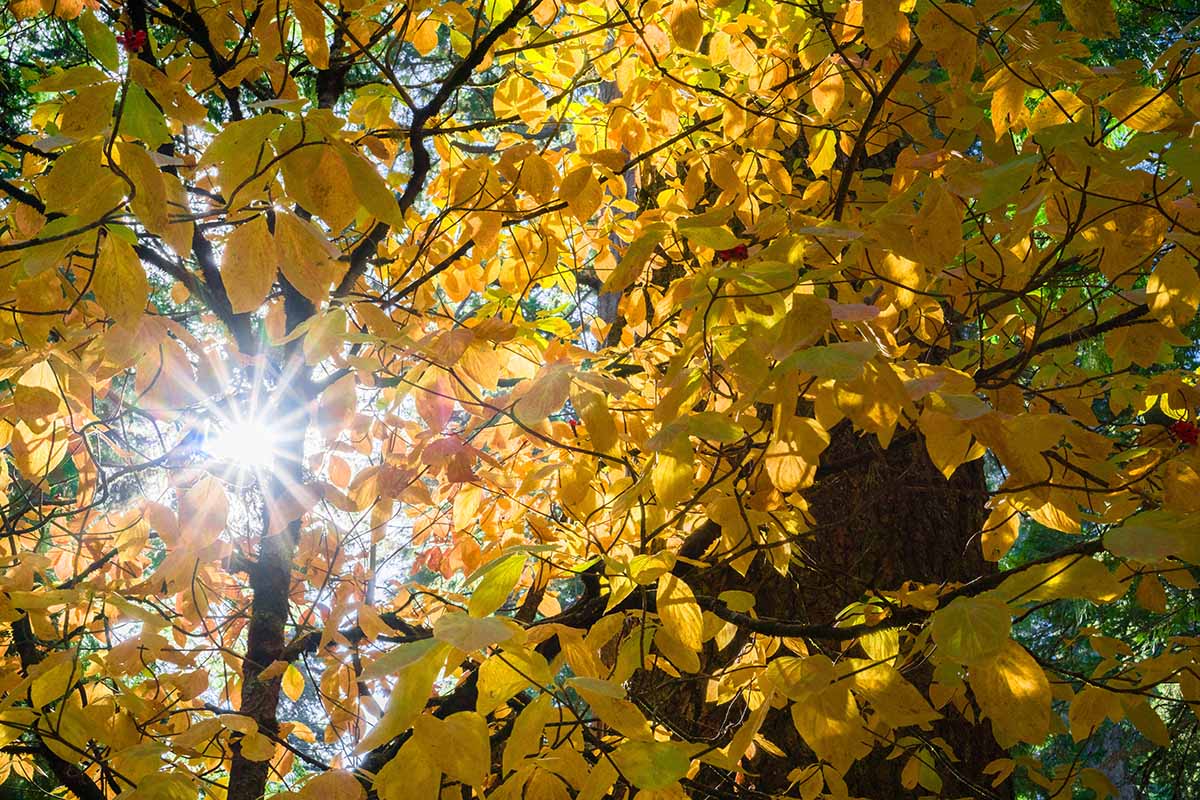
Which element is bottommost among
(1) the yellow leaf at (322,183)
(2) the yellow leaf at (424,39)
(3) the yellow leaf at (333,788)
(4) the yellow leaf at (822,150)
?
(3) the yellow leaf at (333,788)

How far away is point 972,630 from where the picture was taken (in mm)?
825

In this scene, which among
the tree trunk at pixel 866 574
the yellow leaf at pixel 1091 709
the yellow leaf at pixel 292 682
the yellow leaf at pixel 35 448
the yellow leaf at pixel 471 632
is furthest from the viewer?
the tree trunk at pixel 866 574

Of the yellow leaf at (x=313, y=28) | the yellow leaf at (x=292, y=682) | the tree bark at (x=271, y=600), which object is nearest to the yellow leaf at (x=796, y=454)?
the tree bark at (x=271, y=600)

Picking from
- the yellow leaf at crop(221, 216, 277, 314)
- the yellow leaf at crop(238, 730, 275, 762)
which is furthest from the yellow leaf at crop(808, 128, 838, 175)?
the yellow leaf at crop(238, 730, 275, 762)

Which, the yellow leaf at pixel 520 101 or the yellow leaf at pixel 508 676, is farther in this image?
the yellow leaf at pixel 520 101

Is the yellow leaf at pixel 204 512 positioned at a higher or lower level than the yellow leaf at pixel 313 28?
lower

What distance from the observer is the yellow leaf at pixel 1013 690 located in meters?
0.89

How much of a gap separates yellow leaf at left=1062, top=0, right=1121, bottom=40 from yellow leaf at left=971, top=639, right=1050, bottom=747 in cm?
82

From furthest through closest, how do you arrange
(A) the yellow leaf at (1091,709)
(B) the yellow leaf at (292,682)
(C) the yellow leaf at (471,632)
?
(B) the yellow leaf at (292,682)
(A) the yellow leaf at (1091,709)
(C) the yellow leaf at (471,632)

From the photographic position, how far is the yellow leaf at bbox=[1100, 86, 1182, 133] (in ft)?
3.93

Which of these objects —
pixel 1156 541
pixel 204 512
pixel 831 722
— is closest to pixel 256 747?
pixel 204 512

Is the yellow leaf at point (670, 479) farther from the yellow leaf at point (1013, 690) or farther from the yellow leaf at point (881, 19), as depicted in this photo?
the yellow leaf at point (881, 19)

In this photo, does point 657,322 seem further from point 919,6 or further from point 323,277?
point 323,277

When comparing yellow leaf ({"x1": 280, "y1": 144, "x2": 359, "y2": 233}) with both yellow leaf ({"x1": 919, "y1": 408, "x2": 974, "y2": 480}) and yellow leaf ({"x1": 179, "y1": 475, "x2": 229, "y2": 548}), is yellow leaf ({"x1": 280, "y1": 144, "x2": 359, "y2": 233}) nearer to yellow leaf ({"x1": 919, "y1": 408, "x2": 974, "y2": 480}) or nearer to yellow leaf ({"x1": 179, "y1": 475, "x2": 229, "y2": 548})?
yellow leaf ({"x1": 179, "y1": 475, "x2": 229, "y2": 548})
